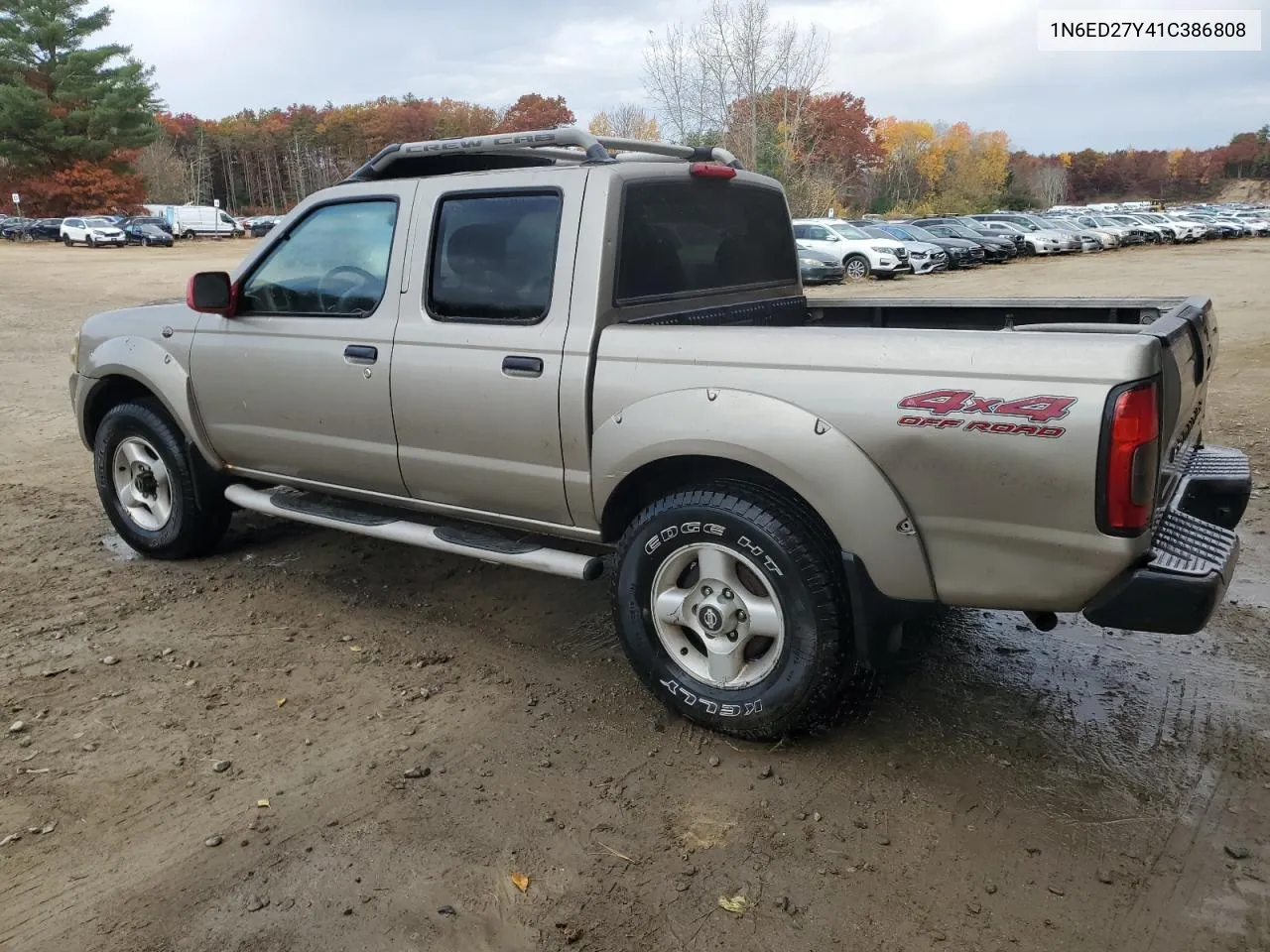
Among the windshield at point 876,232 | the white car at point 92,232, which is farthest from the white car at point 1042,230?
the white car at point 92,232

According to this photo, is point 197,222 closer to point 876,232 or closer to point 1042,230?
point 876,232

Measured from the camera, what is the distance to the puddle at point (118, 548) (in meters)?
5.58

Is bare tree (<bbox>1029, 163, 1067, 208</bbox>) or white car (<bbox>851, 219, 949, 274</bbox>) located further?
bare tree (<bbox>1029, 163, 1067, 208</bbox>)

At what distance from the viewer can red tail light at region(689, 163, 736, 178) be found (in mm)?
4215

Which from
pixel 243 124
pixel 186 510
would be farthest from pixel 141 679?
pixel 243 124

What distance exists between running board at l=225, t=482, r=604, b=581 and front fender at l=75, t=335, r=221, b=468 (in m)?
0.35

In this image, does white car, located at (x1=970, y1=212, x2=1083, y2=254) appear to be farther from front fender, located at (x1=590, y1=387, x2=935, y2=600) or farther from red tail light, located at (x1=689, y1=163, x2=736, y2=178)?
front fender, located at (x1=590, y1=387, x2=935, y2=600)

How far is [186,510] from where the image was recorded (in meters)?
5.27

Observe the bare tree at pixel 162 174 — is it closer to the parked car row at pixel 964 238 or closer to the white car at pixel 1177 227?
the parked car row at pixel 964 238

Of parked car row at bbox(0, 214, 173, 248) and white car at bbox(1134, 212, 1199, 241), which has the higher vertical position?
parked car row at bbox(0, 214, 173, 248)

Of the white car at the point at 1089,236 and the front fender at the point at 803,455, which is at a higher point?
→ the white car at the point at 1089,236

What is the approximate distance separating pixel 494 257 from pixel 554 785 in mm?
2027

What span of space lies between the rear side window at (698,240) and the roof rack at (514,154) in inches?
7.1

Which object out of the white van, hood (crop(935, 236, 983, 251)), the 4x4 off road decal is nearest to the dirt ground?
the 4x4 off road decal
